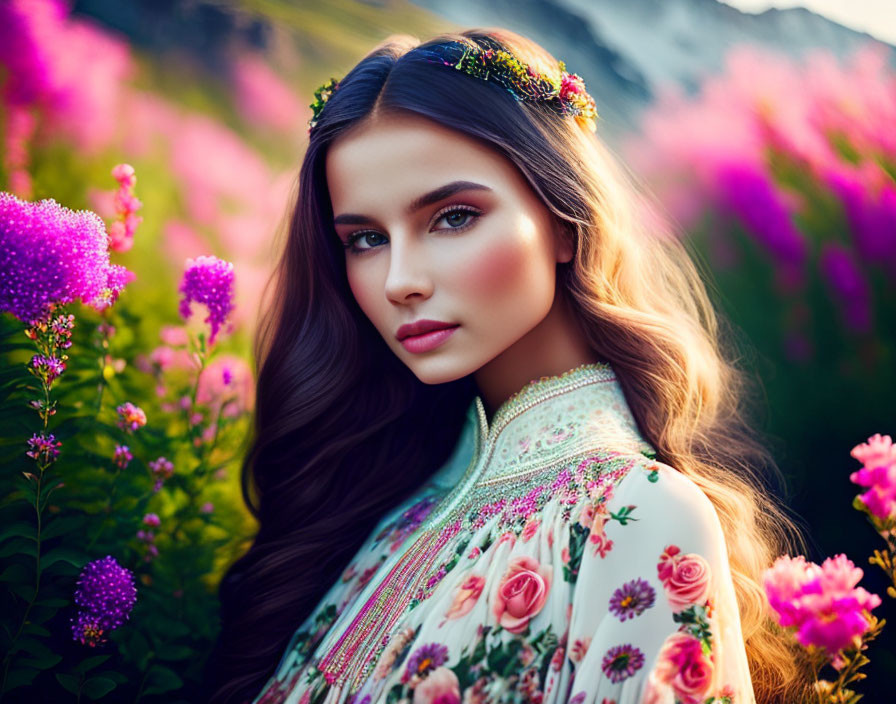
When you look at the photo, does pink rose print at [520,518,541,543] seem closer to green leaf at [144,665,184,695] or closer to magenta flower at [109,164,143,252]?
green leaf at [144,665,184,695]

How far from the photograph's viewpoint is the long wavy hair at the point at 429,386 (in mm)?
1931

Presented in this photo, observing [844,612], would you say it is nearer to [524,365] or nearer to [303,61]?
[524,365]

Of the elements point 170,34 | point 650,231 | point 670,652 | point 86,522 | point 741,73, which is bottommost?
point 86,522

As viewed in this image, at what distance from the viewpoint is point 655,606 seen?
4.74 feet

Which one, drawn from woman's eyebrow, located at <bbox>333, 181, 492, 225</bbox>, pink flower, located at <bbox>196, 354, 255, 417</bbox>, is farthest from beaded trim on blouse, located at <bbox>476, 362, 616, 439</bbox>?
pink flower, located at <bbox>196, 354, 255, 417</bbox>

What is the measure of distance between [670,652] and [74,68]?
7.89 ft

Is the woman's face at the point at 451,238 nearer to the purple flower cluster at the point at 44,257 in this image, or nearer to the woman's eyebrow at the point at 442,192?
the woman's eyebrow at the point at 442,192

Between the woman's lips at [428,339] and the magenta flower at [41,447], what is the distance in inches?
32.2

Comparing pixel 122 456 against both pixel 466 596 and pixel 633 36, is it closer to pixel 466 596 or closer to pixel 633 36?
pixel 466 596

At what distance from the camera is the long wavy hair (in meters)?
1.93

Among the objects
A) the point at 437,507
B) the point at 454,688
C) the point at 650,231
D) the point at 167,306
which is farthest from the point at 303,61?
the point at 454,688

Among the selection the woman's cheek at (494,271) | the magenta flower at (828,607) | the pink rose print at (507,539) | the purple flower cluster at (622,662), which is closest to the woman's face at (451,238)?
the woman's cheek at (494,271)

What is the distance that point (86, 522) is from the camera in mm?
2008

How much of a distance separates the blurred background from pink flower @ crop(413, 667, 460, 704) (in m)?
1.12
